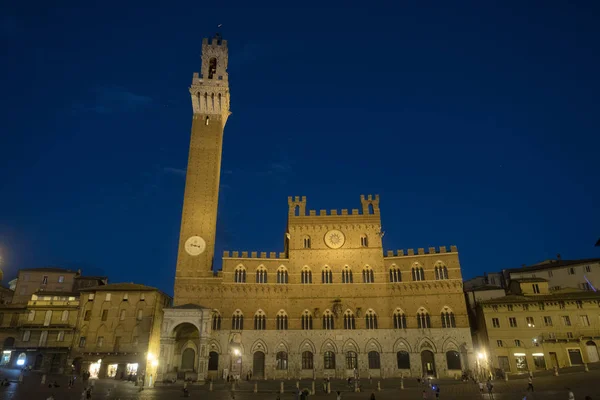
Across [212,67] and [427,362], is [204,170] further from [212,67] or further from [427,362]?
[427,362]

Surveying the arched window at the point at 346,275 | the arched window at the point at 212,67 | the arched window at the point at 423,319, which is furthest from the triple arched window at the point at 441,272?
the arched window at the point at 212,67

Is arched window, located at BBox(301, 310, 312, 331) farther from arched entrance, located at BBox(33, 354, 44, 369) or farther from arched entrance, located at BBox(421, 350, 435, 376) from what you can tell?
arched entrance, located at BBox(33, 354, 44, 369)

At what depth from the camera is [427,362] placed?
4116 centimetres

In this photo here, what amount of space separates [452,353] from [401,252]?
11694 mm

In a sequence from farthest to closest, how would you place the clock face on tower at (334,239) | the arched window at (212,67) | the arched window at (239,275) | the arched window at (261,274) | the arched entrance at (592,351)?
the arched window at (212,67) < the clock face on tower at (334,239) < the arched window at (261,274) < the arched window at (239,275) < the arched entrance at (592,351)

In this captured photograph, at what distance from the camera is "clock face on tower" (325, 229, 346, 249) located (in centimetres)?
4625

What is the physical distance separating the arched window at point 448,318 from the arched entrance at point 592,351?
12.9 meters

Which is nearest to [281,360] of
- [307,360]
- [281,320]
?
[307,360]

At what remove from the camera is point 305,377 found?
134ft

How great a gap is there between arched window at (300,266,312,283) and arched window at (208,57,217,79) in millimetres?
29683

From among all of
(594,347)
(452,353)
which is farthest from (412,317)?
(594,347)

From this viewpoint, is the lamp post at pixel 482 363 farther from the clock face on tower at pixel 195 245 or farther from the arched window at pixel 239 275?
the clock face on tower at pixel 195 245

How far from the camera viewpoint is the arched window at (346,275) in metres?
44.9

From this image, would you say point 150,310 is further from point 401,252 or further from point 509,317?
point 509,317
